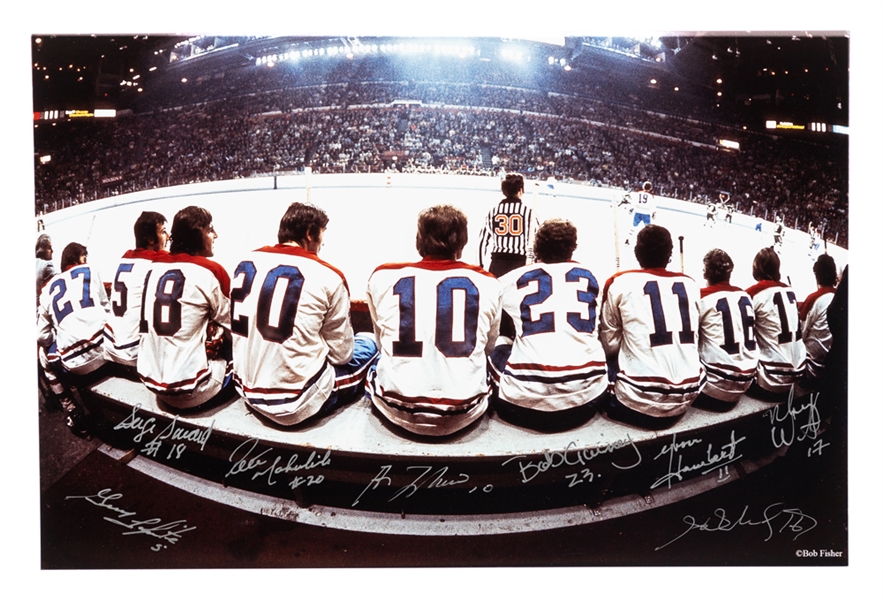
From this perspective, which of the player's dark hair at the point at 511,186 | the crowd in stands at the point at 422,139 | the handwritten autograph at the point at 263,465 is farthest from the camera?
the player's dark hair at the point at 511,186

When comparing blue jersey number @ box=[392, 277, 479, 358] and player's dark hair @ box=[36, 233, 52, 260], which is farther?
player's dark hair @ box=[36, 233, 52, 260]

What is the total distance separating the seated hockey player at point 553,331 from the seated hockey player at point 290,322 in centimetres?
66

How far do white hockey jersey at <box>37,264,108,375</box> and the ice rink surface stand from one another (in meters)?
0.12

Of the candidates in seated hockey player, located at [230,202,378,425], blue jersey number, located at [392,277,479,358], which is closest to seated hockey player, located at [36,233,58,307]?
seated hockey player, located at [230,202,378,425]

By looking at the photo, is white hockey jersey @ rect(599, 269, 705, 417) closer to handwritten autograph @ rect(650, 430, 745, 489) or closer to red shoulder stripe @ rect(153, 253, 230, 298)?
handwritten autograph @ rect(650, 430, 745, 489)

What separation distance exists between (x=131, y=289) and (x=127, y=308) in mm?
104

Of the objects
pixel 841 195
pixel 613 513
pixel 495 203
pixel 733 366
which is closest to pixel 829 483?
pixel 733 366

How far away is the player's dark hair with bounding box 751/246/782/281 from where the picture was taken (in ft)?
6.87

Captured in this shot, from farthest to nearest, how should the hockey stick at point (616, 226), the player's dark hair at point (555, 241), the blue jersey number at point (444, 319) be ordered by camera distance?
the hockey stick at point (616, 226) → the player's dark hair at point (555, 241) → the blue jersey number at point (444, 319)

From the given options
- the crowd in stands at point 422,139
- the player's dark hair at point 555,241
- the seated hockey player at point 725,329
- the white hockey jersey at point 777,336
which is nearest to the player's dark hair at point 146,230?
the crowd in stands at point 422,139

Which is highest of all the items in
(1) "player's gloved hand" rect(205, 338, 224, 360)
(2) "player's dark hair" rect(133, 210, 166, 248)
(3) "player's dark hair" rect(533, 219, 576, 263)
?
(2) "player's dark hair" rect(133, 210, 166, 248)

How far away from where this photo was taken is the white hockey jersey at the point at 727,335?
1889 millimetres

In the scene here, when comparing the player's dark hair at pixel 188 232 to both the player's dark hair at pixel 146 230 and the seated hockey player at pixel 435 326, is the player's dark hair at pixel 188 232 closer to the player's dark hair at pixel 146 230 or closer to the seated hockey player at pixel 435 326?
the player's dark hair at pixel 146 230

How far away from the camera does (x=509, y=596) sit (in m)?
2.10
